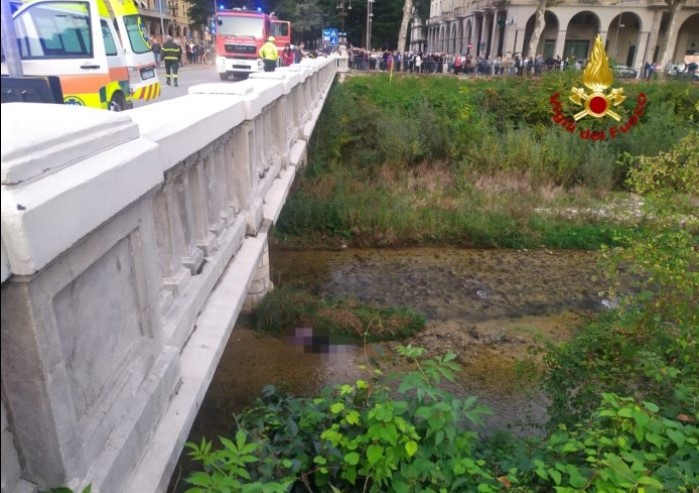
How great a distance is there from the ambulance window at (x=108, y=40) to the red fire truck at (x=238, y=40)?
15.1 m

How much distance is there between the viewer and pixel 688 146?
5070 mm

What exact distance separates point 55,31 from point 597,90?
12.2 m

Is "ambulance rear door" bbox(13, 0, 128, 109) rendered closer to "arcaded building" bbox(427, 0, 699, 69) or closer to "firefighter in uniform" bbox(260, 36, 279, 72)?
"firefighter in uniform" bbox(260, 36, 279, 72)

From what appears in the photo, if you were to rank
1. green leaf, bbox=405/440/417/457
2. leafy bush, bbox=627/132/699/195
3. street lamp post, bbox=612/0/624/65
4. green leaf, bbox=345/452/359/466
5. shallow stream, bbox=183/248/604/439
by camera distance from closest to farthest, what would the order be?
1. green leaf, bbox=405/440/417/457
2. green leaf, bbox=345/452/359/466
3. leafy bush, bbox=627/132/699/195
4. shallow stream, bbox=183/248/604/439
5. street lamp post, bbox=612/0/624/65

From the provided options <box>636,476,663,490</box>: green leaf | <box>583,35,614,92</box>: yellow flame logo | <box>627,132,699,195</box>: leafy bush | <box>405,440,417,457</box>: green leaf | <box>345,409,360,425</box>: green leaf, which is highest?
<box>583,35,614,92</box>: yellow flame logo

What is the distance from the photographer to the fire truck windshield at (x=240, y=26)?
2645cm

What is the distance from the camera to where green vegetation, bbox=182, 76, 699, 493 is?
285 cm

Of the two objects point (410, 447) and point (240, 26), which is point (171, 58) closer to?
point (240, 26)

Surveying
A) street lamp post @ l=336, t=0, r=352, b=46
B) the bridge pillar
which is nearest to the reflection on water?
the bridge pillar

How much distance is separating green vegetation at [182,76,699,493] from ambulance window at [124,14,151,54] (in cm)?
478

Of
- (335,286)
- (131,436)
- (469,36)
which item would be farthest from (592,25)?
(131,436)

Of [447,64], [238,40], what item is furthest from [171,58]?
[447,64]

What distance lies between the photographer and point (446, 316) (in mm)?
8594

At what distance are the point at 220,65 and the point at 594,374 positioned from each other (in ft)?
81.0
